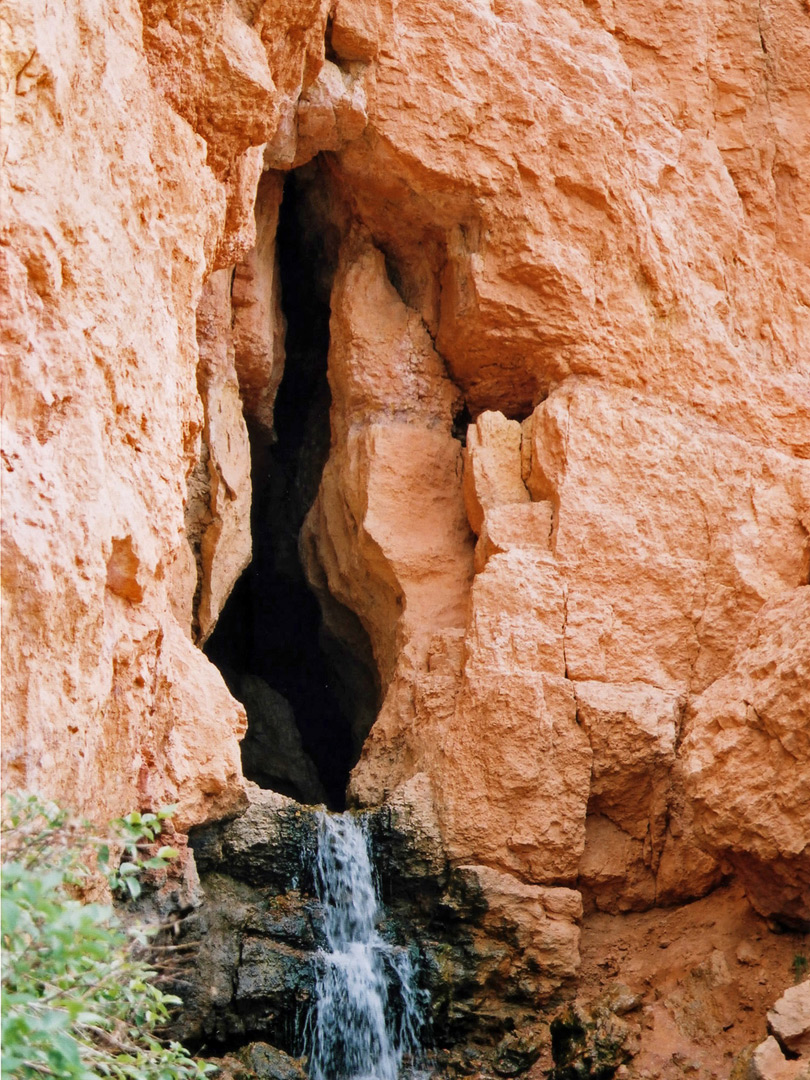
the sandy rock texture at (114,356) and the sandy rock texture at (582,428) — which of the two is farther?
the sandy rock texture at (582,428)

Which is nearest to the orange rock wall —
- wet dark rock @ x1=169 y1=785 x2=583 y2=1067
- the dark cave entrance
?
wet dark rock @ x1=169 y1=785 x2=583 y2=1067

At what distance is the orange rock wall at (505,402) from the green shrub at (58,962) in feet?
4.86

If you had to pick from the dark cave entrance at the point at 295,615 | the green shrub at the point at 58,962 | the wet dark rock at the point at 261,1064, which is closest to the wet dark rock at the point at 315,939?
the wet dark rock at the point at 261,1064

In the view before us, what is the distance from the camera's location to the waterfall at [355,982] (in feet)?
25.8

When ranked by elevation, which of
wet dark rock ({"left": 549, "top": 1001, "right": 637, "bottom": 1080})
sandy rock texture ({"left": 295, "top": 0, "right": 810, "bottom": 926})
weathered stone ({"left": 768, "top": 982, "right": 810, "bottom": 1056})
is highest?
sandy rock texture ({"left": 295, "top": 0, "right": 810, "bottom": 926})

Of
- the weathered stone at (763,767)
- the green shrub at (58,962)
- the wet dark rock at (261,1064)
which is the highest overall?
the weathered stone at (763,767)

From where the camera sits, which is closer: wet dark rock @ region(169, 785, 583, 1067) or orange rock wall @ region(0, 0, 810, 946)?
orange rock wall @ region(0, 0, 810, 946)

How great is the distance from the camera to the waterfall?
7867 mm

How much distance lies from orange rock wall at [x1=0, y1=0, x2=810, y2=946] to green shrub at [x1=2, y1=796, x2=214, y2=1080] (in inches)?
58.4

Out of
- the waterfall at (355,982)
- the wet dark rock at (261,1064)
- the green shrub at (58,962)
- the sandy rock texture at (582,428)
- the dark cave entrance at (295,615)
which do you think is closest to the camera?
the green shrub at (58,962)

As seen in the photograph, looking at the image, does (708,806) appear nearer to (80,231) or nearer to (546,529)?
(546,529)

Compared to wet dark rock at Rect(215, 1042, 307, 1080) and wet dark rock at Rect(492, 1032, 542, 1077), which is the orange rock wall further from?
wet dark rock at Rect(215, 1042, 307, 1080)

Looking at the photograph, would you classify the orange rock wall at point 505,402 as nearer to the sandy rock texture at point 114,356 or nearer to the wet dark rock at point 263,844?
the sandy rock texture at point 114,356

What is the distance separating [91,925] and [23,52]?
10.6 feet
